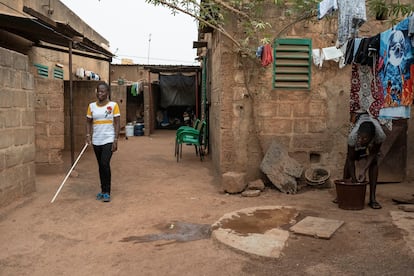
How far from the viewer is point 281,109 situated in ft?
21.2

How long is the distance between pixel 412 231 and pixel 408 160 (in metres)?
2.95

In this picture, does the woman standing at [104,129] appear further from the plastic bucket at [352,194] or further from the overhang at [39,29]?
the plastic bucket at [352,194]

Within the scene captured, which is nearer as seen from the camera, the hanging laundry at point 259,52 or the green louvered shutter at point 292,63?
the hanging laundry at point 259,52

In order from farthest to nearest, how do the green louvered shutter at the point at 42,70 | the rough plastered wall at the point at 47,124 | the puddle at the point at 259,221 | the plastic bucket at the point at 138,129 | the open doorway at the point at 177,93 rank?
the open doorway at the point at 177,93
the plastic bucket at the point at 138,129
the green louvered shutter at the point at 42,70
the rough plastered wall at the point at 47,124
the puddle at the point at 259,221

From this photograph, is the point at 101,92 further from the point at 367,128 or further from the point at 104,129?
the point at 367,128

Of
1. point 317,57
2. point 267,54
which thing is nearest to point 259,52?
point 267,54

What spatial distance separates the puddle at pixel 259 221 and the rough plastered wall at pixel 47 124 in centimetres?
426

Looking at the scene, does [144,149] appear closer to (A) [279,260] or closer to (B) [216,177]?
(B) [216,177]

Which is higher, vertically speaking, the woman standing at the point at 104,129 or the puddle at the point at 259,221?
the woman standing at the point at 104,129

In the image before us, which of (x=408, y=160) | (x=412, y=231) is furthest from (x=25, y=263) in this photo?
(x=408, y=160)

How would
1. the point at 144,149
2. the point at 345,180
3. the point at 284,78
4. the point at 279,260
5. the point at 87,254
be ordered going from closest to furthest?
1. the point at 279,260
2. the point at 87,254
3. the point at 345,180
4. the point at 284,78
5. the point at 144,149

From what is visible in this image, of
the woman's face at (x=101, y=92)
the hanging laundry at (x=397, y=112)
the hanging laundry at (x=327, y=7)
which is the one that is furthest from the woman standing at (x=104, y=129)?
the hanging laundry at (x=397, y=112)

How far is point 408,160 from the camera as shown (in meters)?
6.54

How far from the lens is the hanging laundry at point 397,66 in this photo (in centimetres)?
388
